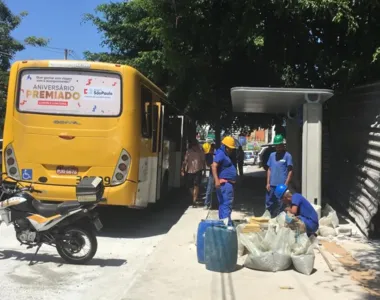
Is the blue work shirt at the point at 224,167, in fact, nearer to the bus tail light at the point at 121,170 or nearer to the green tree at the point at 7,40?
the bus tail light at the point at 121,170

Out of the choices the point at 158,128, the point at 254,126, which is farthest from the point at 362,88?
the point at 254,126

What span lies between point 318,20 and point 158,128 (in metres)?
4.05

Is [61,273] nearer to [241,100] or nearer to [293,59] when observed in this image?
[241,100]

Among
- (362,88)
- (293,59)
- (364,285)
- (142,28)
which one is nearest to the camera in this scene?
(364,285)

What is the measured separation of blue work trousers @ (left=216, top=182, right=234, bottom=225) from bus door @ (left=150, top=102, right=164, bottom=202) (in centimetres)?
214

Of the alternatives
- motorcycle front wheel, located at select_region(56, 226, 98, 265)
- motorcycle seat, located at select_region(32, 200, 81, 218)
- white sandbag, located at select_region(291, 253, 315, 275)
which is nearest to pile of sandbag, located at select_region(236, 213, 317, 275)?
white sandbag, located at select_region(291, 253, 315, 275)

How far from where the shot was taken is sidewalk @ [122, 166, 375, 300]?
5.43m

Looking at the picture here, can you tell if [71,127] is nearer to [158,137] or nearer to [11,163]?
[11,163]

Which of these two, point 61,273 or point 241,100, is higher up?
point 241,100

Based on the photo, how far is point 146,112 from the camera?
9445mm

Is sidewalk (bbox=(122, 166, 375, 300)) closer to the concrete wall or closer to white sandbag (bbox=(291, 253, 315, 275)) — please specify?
white sandbag (bbox=(291, 253, 315, 275))

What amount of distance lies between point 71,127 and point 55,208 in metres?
2.06

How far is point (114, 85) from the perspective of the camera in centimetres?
852

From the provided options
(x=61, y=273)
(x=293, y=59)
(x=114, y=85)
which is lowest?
(x=61, y=273)
